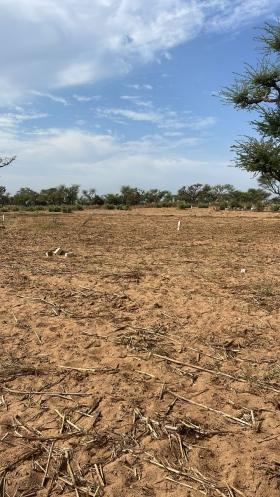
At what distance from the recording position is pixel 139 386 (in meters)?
Result: 3.63

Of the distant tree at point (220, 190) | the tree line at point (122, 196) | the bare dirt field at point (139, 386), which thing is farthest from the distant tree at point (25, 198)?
the bare dirt field at point (139, 386)

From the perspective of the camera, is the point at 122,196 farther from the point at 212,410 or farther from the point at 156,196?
the point at 212,410

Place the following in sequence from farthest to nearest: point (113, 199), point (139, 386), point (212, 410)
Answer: point (113, 199), point (139, 386), point (212, 410)

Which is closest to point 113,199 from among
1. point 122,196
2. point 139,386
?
point 122,196

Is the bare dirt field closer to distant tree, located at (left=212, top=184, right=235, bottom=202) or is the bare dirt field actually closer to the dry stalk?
the dry stalk

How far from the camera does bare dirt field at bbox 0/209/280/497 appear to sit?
2652 millimetres

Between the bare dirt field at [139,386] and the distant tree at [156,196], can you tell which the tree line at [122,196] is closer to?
the distant tree at [156,196]

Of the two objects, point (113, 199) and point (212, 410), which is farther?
point (113, 199)

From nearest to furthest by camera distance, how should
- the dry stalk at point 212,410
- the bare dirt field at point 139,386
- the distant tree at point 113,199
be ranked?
the bare dirt field at point 139,386, the dry stalk at point 212,410, the distant tree at point 113,199

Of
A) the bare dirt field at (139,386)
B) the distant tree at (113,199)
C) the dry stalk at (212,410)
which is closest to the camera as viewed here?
the bare dirt field at (139,386)

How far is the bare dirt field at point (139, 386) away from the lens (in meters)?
2.65

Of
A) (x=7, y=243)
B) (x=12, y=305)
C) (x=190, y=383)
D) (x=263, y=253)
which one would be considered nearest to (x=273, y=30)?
(x=263, y=253)

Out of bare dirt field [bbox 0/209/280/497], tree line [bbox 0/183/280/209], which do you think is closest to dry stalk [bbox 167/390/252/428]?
bare dirt field [bbox 0/209/280/497]

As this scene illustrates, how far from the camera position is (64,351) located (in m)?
4.28
